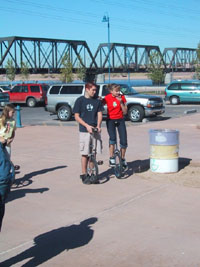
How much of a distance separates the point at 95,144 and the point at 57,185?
1.04 meters

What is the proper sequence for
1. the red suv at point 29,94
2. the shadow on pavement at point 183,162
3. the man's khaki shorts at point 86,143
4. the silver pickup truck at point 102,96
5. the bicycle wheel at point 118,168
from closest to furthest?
the man's khaki shorts at point 86,143 → the bicycle wheel at point 118,168 → the shadow on pavement at point 183,162 → the silver pickup truck at point 102,96 → the red suv at point 29,94

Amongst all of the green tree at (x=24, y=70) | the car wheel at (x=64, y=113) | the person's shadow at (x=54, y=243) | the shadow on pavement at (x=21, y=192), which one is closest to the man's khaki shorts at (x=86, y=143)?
the shadow on pavement at (x=21, y=192)

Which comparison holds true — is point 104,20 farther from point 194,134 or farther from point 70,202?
point 70,202

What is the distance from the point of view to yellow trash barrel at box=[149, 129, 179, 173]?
8.77 meters

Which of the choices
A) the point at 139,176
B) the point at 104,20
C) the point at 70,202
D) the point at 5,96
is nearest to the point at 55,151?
the point at 139,176

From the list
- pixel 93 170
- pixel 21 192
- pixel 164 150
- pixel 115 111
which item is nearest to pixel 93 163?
pixel 93 170

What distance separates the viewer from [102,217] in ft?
20.7

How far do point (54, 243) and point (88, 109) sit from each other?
3211 millimetres

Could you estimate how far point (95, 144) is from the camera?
8.11 m

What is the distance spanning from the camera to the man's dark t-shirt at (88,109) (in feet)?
26.2

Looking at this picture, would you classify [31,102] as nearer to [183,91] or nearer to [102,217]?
[183,91]

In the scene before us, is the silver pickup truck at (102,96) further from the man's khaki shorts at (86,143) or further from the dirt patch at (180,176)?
the man's khaki shorts at (86,143)

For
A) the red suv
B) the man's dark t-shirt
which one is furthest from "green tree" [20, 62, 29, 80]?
A: the man's dark t-shirt

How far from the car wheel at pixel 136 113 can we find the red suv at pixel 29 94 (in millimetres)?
14990
